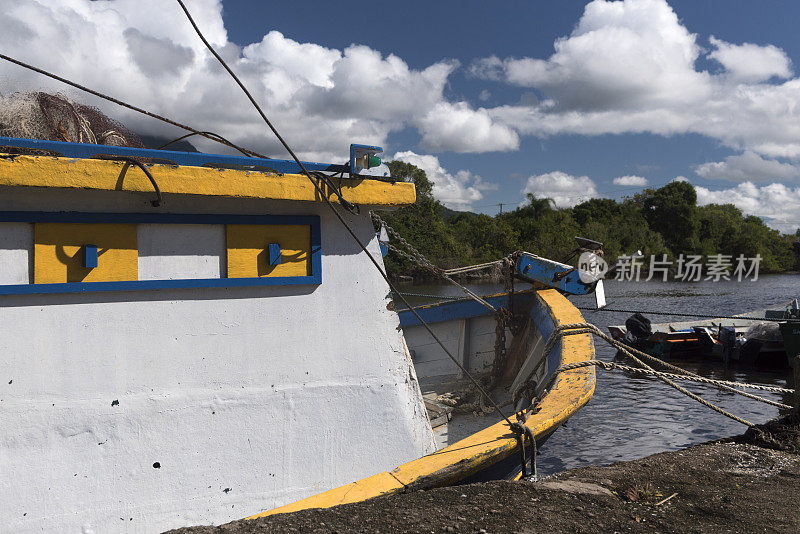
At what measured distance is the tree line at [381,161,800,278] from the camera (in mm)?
46562

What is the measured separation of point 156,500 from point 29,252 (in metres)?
1.35

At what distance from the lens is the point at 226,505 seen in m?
2.91

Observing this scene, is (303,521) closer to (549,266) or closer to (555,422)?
(555,422)

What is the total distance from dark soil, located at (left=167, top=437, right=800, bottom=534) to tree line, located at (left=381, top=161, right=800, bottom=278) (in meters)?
35.1

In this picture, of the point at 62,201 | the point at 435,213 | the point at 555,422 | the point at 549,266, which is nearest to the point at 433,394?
the point at 549,266

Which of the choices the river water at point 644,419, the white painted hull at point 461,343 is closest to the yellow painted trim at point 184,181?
the white painted hull at point 461,343

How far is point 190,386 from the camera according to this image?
283 cm

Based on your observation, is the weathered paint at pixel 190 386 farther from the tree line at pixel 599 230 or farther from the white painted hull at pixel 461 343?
the tree line at pixel 599 230

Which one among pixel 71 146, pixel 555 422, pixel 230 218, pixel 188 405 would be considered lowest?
pixel 555 422

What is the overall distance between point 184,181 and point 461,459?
2.07 meters

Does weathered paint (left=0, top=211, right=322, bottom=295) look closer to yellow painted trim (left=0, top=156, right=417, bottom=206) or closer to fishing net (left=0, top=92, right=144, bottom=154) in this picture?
yellow painted trim (left=0, top=156, right=417, bottom=206)

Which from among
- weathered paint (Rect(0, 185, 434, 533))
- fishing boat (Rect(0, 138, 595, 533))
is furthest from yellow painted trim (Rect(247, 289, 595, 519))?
weathered paint (Rect(0, 185, 434, 533))

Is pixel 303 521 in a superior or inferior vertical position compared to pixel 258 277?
inferior

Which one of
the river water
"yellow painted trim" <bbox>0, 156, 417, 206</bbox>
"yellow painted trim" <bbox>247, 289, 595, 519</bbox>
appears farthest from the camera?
the river water
